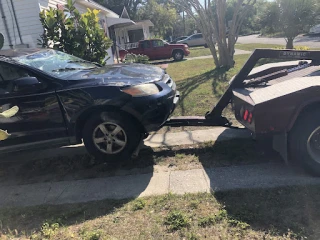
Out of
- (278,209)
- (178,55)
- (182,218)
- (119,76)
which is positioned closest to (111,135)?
(119,76)

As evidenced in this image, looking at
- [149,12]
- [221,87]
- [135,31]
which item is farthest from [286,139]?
[149,12]

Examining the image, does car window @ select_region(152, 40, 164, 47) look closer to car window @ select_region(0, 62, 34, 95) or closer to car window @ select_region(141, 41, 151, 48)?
car window @ select_region(141, 41, 151, 48)

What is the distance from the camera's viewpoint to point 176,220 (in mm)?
3037

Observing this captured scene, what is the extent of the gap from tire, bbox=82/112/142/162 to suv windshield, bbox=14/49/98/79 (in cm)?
86

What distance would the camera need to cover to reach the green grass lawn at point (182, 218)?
111 inches

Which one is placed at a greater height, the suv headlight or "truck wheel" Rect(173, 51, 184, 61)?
the suv headlight

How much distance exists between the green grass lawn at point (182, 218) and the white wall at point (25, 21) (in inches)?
286

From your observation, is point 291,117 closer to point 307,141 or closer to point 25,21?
point 307,141

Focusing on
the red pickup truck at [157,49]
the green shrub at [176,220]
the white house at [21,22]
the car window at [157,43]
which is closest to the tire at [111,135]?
the green shrub at [176,220]

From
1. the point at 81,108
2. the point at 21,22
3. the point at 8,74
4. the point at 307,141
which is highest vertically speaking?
the point at 21,22

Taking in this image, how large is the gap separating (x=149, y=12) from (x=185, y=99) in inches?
1713

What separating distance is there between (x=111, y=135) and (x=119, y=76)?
0.89 metres

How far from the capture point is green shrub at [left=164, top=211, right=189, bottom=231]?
2.96 m

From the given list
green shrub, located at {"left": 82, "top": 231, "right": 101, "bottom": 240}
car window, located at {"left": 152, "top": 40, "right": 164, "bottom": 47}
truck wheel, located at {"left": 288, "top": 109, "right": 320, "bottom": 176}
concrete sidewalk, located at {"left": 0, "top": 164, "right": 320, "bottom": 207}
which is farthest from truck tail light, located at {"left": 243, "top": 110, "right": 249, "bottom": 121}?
car window, located at {"left": 152, "top": 40, "right": 164, "bottom": 47}
